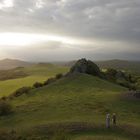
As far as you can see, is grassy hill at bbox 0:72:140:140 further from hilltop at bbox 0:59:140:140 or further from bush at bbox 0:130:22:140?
bush at bbox 0:130:22:140

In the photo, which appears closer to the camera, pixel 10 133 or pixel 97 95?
pixel 10 133

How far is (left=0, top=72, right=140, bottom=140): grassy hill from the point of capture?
39.3 m

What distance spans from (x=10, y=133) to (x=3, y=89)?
55.8m

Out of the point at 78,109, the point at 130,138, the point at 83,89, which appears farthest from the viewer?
the point at 83,89

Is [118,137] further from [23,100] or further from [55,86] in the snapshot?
[55,86]

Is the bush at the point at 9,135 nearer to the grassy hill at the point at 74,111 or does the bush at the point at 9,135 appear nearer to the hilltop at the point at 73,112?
the hilltop at the point at 73,112

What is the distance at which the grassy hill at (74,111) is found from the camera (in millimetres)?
39344

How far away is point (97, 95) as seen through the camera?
6006 centimetres

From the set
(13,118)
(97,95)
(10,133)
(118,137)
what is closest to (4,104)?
(13,118)

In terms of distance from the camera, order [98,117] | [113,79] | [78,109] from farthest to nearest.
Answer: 1. [113,79]
2. [78,109]
3. [98,117]

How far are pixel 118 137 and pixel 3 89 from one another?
62.0m

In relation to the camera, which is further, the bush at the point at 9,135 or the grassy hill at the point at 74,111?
the grassy hill at the point at 74,111

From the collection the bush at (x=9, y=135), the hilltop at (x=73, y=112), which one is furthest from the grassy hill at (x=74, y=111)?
the bush at (x=9, y=135)

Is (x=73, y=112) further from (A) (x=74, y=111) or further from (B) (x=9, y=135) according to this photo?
(B) (x=9, y=135)
